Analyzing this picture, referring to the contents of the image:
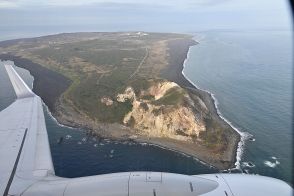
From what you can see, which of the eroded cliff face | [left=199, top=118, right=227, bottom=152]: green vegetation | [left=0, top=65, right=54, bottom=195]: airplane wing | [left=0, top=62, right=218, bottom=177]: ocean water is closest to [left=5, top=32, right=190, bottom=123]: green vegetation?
the eroded cliff face

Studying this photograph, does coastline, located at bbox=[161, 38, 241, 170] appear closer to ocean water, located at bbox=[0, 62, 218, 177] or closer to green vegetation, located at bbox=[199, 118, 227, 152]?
green vegetation, located at bbox=[199, 118, 227, 152]

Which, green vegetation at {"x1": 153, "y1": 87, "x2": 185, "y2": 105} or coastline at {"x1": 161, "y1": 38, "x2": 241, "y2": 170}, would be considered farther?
green vegetation at {"x1": 153, "y1": 87, "x2": 185, "y2": 105}

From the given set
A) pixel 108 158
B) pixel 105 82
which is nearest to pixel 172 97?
pixel 108 158

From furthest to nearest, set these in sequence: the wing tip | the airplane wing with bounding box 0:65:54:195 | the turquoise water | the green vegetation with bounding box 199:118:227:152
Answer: the green vegetation with bounding box 199:118:227:152 < the turquoise water < the wing tip < the airplane wing with bounding box 0:65:54:195

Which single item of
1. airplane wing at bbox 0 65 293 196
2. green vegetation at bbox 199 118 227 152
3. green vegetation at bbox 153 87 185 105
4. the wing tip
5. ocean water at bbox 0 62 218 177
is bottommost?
ocean water at bbox 0 62 218 177

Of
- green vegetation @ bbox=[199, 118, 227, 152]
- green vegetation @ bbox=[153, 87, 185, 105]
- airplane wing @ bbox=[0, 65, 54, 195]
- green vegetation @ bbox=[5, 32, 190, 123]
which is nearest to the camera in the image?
airplane wing @ bbox=[0, 65, 54, 195]

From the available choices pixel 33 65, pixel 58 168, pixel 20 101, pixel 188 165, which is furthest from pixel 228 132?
pixel 33 65

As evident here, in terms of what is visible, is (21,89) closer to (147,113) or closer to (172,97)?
(147,113)

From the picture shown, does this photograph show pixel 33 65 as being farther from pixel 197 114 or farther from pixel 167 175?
pixel 167 175
